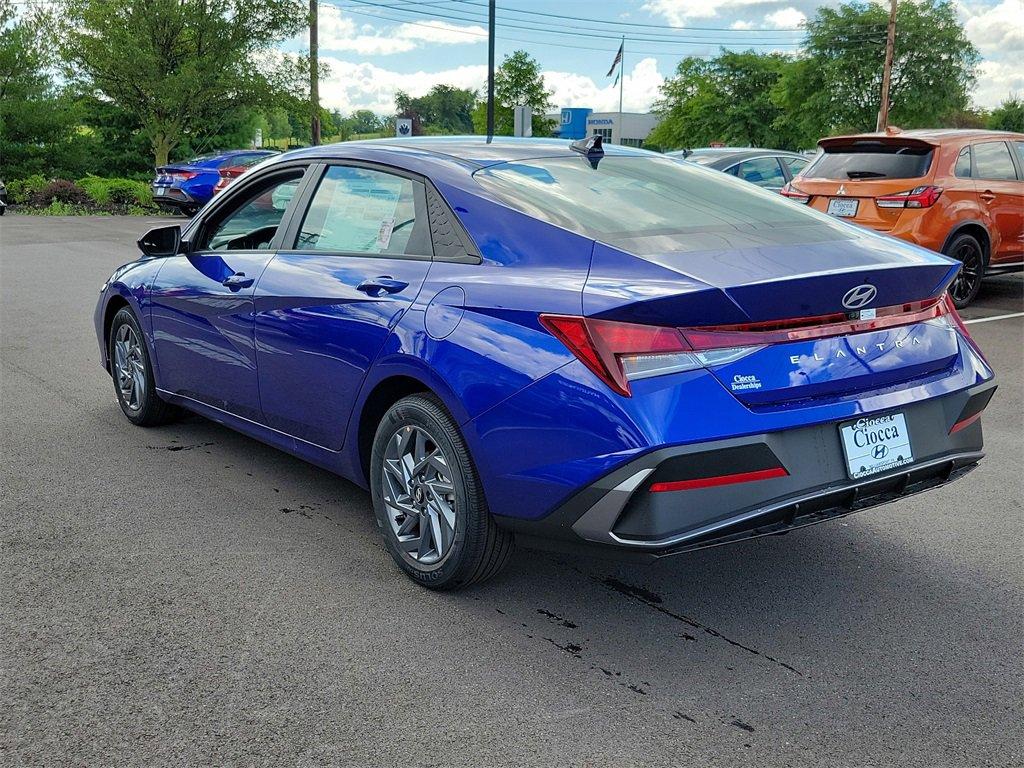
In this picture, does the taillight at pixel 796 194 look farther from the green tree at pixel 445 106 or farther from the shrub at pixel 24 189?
the green tree at pixel 445 106

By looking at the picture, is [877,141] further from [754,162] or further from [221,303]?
[221,303]

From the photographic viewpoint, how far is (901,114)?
191 ft

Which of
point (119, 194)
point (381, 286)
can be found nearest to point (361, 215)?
point (381, 286)

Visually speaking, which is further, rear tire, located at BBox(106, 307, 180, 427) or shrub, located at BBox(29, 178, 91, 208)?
shrub, located at BBox(29, 178, 91, 208)

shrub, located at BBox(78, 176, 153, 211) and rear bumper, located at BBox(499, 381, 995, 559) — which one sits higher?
shrub, located at BBox(78, 176, 153, 211)

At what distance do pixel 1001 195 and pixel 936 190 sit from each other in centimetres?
113

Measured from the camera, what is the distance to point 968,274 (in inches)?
440

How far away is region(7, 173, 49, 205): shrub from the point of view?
28938mm

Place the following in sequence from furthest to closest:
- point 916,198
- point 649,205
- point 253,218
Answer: point 916,198
point 253,218
point 649,205

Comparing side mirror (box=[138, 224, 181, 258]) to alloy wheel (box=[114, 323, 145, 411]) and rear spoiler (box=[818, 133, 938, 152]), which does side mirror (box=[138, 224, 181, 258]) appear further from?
rear spoiler (box=[818, 133, 938, 152])

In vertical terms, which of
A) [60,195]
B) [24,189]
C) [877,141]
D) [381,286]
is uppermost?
[877,141]

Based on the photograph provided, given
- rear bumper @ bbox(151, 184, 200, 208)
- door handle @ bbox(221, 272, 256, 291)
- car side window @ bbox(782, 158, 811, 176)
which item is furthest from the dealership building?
door handle @ bbox(221, 272, 256, 291)

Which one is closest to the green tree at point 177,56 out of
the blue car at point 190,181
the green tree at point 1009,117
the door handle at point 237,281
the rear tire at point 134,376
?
the blue car at point 190,181

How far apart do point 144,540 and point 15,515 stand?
72cm
